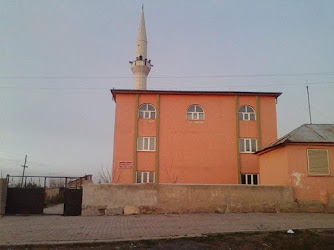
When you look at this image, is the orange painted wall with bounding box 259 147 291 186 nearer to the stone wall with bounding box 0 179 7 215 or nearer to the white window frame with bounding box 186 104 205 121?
the white window frame with bounding box 186 104 205 121

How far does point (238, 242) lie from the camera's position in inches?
316

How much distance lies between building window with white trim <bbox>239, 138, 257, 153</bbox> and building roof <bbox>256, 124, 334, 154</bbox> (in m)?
6.23

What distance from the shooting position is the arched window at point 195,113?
1000 inches

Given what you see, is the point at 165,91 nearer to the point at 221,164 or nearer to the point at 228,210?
the point at 221,164

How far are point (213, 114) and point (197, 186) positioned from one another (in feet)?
38.5

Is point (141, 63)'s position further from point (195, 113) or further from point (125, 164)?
point (125, 164)

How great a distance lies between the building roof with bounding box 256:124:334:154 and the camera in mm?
15789

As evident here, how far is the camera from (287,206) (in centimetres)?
1495

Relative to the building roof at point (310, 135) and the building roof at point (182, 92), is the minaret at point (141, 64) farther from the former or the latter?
the building roof at point (310, 135)

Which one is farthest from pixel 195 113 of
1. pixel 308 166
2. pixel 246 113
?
pixel 308 166

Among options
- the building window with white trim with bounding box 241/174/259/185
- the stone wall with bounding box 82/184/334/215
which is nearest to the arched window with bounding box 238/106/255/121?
the building window with white trim with bounding box 241/174/259/185

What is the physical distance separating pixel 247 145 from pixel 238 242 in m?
17.6

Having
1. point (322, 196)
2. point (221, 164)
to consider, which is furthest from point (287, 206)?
point (221, 164)

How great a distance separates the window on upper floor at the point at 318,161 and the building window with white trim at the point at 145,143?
40.9ft
